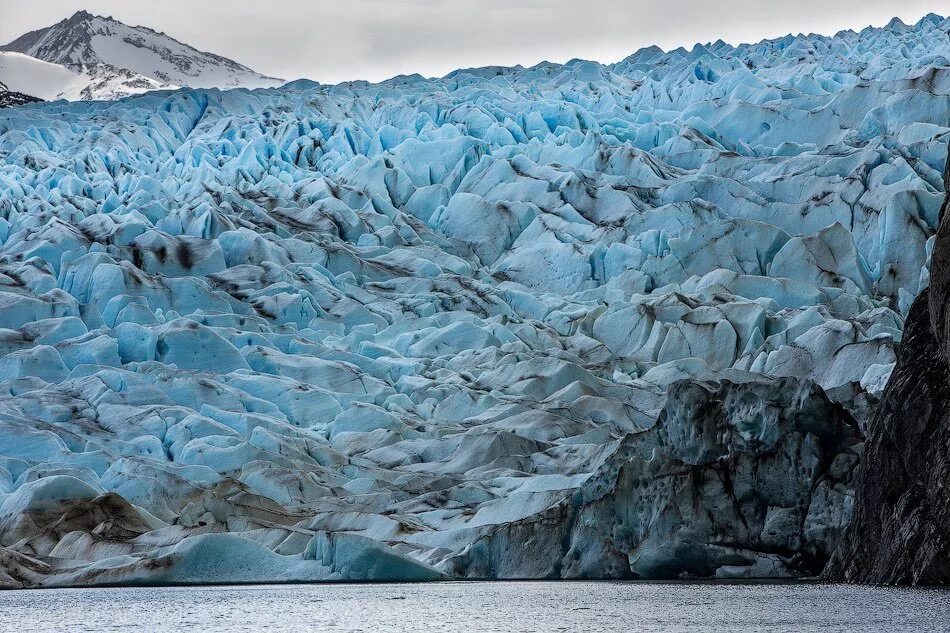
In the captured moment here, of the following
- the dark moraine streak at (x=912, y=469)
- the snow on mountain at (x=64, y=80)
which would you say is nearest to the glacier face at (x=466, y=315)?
the dark moraine streak at (x=912, y=469)

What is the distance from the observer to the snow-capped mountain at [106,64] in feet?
336

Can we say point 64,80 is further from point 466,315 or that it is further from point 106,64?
point 466,315

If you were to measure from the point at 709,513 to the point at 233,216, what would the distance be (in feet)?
89.8

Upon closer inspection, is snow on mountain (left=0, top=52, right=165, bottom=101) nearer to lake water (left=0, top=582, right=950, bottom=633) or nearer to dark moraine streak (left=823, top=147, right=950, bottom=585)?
lake water (left=0, top=582, right=950, bottom=633)

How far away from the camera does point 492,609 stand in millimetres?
16781

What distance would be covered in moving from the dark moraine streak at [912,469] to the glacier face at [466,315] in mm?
1213

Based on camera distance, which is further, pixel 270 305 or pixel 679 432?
pixel 270 305

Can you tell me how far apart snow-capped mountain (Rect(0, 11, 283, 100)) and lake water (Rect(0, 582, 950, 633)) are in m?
83.4

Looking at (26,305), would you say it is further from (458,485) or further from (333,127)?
(333,127)

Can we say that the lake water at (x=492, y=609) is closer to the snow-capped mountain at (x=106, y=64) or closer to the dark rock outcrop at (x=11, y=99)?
the dark rock outcrop at (x=11, y=99)

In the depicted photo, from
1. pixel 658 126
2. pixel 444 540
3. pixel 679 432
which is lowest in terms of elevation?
pixel 444 540

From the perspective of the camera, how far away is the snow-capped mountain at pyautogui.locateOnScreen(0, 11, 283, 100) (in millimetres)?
102537

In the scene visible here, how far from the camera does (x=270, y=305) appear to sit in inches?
1453

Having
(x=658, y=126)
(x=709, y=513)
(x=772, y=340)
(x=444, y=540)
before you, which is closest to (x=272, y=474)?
(x=444, y=540)
